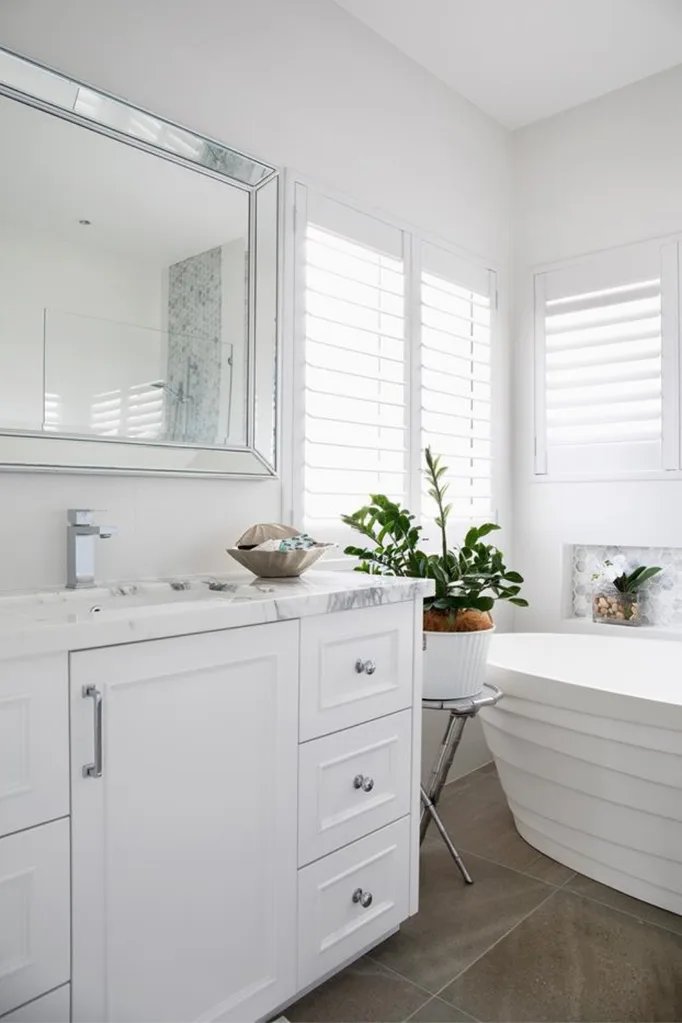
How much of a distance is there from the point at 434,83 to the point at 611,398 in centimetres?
139

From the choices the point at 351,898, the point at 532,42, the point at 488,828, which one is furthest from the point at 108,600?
the point at 532,42

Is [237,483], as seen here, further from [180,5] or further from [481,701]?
[180,5]

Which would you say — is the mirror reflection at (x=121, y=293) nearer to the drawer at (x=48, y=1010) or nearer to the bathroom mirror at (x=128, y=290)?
the bathroom mirror at (x=128, y=290)

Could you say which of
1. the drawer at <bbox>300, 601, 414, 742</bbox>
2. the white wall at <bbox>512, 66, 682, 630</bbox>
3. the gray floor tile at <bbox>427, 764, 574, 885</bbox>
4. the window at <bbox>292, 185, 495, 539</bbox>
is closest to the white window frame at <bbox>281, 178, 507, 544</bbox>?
the window at <bbox>292, 185, 495, 539</bbox>

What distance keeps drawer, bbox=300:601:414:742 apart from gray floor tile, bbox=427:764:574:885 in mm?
864

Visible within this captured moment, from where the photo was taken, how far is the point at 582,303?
3.05 m

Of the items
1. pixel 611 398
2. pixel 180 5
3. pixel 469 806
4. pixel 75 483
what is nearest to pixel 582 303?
pixel 611 398

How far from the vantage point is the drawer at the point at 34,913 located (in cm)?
111

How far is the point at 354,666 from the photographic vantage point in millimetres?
1681

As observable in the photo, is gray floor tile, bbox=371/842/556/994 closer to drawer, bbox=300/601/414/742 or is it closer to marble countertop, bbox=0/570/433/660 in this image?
drawer, bbox=300/601/414/742

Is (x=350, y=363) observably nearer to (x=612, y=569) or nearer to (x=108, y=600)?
(x=108, y=600)

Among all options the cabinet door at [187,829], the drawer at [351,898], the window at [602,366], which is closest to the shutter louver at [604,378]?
the window at [602,366]

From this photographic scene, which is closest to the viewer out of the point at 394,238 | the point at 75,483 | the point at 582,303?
the point at 75,483

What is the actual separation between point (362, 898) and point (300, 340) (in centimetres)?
153
